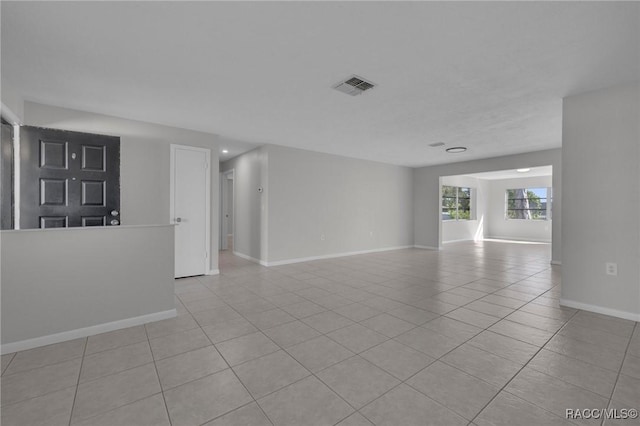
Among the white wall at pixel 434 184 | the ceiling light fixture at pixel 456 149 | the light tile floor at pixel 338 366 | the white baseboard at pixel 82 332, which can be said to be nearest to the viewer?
the light tile floor at pixel 338 366

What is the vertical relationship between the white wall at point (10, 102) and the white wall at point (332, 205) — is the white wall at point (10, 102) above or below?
above

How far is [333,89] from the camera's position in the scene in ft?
10.1

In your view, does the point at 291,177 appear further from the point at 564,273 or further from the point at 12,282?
the point at 564,273

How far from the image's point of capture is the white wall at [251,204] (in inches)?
227

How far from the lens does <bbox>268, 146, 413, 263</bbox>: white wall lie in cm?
583

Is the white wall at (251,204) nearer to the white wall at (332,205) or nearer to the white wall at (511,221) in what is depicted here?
the white wall at (332,205)

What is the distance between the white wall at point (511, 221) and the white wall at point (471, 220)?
0.36 metres

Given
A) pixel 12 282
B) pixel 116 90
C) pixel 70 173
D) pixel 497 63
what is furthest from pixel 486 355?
pixel 70 173

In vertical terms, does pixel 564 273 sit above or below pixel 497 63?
below

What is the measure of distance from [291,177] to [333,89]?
A: 10.1 feet

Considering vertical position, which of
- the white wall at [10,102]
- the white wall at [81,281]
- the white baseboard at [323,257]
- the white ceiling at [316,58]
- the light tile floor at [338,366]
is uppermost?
the white ceiling at [316,58]

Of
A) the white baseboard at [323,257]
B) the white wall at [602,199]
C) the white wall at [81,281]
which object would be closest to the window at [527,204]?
the white baseboard at [323,257]

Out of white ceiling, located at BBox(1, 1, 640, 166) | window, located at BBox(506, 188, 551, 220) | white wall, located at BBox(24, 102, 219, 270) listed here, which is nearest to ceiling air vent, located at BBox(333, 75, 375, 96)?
white ceiling, located at BBox(1, 1, 640, 166)

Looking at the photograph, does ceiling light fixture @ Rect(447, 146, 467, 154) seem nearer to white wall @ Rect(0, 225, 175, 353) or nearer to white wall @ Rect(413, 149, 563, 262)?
white wall @ Rect(413, 149, 563, 262)
